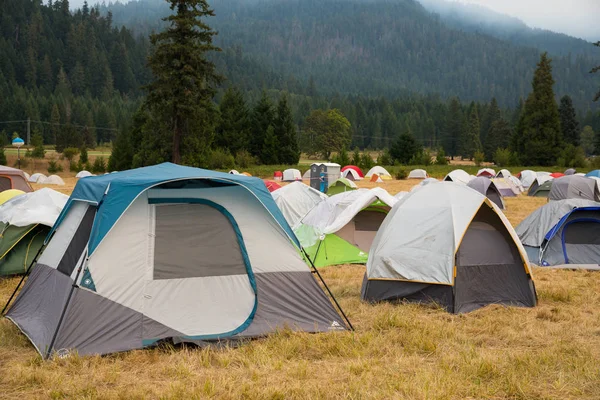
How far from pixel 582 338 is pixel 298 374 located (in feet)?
10.7

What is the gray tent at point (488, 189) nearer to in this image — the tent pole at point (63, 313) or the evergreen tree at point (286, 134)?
the tent pole at point (63, 313)

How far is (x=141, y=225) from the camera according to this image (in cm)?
607

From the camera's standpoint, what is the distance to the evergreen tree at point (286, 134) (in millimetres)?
57531

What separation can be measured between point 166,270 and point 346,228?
19.3ft

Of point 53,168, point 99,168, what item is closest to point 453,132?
point 99,168

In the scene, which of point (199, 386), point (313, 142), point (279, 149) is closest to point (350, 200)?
point (199, 386)

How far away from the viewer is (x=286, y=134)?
58094 mm

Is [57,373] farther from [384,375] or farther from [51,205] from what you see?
[51,205]

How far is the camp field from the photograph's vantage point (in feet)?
15.0

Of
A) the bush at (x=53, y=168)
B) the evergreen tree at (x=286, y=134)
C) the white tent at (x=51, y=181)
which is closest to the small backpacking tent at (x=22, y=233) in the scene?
the white tent at (x=51, y=181)

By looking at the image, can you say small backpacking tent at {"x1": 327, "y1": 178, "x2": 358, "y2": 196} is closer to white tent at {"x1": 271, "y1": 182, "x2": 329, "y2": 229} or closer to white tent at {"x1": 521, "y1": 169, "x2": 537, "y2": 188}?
white tent at {"x1": 271, "y1": 182, "x2": 329, "y2": 229}

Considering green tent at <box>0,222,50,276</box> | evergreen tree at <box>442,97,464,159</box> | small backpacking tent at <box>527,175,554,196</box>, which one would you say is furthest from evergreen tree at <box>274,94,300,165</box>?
evergreen tree at <box>442,97,464,159</box>

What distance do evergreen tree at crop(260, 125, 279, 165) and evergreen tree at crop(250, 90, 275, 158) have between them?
772 millimetres

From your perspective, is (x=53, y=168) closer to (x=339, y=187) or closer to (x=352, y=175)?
(x=352, y=175)
